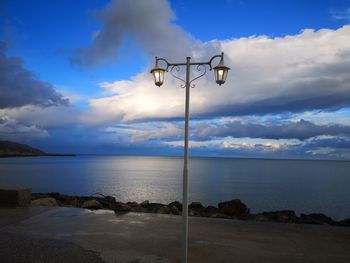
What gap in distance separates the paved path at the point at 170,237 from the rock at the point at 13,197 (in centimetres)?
128

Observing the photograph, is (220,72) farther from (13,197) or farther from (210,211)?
(210,211)

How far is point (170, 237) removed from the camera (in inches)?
415

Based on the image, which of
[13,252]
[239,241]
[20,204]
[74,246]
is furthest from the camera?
[20,204]

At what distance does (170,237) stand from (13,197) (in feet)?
29.4

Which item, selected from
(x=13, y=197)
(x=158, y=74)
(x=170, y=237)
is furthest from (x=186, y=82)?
(x=13, y=197)

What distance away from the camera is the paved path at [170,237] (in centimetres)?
882

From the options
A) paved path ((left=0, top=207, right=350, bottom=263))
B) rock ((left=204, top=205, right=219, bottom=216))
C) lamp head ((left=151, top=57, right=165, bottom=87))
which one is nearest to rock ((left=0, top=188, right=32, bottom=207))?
paved path ((left=0, top=207, right=350, bottom=263))

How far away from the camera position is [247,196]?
153ft

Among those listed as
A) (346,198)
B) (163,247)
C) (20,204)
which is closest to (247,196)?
(346,198)

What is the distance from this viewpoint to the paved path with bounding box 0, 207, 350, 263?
882 centimetres

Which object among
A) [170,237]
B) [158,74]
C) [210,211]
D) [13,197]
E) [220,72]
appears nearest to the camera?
[220,72]

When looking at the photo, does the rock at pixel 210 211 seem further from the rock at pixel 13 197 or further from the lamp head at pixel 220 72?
the lamp head at pixel 220 72

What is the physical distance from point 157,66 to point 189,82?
976 mm

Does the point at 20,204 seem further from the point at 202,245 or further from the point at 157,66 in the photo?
the point at 157,66
